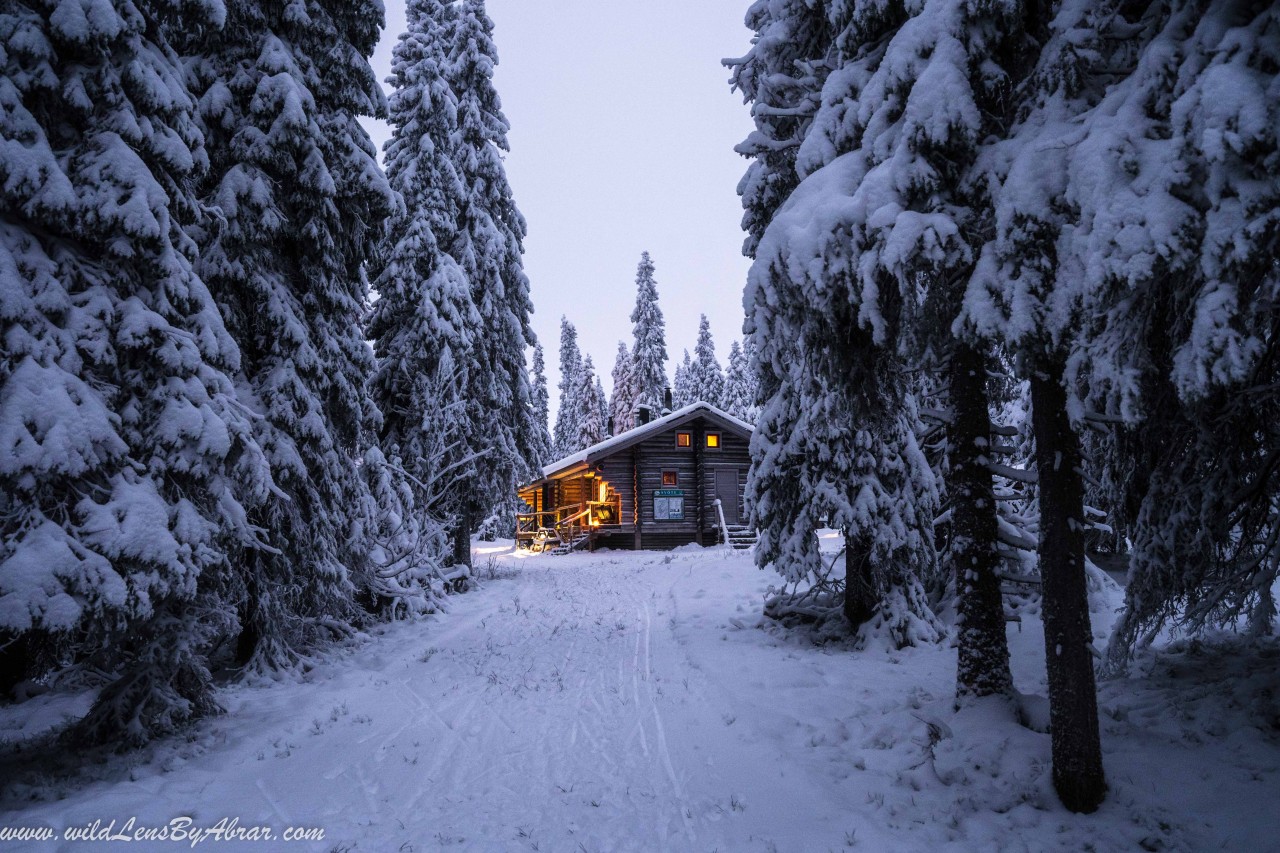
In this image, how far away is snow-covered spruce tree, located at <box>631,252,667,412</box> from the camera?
45969 mm

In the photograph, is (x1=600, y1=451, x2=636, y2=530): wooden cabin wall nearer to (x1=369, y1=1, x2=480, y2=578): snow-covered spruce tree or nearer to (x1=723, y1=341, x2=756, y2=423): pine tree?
(x1=369, y1=1, x2=480, y2=578): snow-covered spruce tree

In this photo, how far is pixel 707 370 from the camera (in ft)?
175

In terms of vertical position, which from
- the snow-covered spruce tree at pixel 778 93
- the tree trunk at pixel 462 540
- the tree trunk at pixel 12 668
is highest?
the snow-covered spruce tree at pixel 778 93

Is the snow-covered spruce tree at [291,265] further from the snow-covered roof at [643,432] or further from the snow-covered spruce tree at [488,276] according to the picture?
the snow-covered roof at [643,432]

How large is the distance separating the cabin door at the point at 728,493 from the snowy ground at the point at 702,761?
2272cm

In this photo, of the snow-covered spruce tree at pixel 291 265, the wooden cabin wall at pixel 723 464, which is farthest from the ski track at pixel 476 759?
the wooden cabin wall at pixel 723 464

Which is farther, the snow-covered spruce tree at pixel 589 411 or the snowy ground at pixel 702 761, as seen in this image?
the snow-covered spruce tree at pixel 589 411

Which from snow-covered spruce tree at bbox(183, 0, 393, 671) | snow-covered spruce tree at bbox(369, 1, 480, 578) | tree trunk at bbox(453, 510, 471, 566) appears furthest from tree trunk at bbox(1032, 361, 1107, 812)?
tree trunk at bbox(453, 510, 471, 566)

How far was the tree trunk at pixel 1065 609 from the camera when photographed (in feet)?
14.2

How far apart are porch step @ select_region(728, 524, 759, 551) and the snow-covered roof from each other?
4.93 metres

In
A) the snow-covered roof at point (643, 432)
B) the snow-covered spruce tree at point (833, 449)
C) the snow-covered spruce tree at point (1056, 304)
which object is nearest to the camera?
the snow-covered spruce tree at point (1056, 304)

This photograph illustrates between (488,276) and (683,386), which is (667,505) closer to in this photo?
(488,276)

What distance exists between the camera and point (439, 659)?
991cm

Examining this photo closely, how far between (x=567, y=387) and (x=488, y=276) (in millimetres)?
47443
